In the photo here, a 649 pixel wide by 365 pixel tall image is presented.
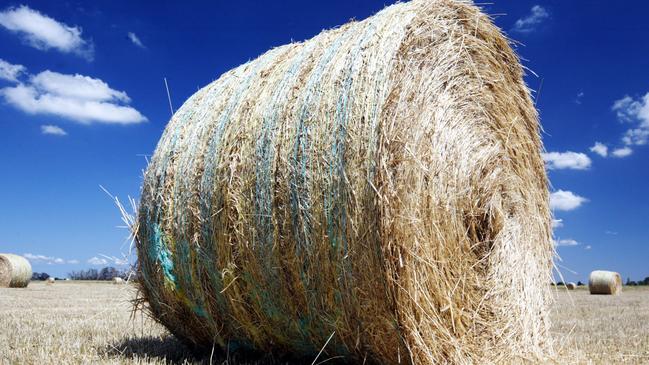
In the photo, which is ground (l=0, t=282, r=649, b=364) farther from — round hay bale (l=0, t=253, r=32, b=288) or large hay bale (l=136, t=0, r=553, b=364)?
round hay bale (l=0, t=253, r=32, b=288)

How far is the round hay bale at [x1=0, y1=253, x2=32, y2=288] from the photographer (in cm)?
1689

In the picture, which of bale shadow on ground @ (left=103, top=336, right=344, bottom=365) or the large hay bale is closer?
the large hay bale

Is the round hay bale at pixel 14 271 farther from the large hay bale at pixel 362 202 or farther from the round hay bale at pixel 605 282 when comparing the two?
the round hay bale at pixel 605 282

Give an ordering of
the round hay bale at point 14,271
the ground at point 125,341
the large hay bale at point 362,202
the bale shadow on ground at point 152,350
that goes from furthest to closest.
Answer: the round hay bale at point 14,271 < the bale shadow on ground at point 152,350 < the ground at point 125,341 < the large hay bale at point 362,202

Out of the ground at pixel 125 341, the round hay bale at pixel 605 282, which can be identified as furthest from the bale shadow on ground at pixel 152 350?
the round hay bale at pixel 605 282

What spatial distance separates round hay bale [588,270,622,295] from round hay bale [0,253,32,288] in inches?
688

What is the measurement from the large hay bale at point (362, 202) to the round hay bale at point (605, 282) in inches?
543

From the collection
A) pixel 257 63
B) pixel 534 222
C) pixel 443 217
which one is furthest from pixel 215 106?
pixel 534 222

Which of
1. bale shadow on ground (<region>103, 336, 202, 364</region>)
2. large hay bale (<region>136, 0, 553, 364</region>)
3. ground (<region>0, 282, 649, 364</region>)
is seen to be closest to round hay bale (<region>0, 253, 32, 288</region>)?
ground (<region>0, 282, 649, 364</region>)

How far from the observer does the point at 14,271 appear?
17078 millimetres

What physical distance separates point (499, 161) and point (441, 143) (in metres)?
0.85

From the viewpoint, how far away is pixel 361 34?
359 cm

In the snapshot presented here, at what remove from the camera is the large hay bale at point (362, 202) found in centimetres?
309

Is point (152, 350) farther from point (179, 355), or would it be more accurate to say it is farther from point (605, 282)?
point (605, 282)
